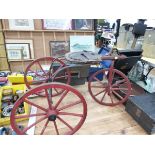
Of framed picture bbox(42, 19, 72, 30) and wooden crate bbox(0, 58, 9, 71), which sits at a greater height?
framed picture bbox(42, 19, 72, 30)

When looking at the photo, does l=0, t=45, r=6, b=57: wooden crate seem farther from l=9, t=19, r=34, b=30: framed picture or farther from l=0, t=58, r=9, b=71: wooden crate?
l=9, t=19, r=34, b=30: framed picture

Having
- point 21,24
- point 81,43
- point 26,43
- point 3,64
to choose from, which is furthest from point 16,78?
point 81,43

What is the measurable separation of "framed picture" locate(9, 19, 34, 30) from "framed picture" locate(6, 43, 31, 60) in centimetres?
27

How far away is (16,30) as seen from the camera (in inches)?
104

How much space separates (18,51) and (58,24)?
81 centimetres

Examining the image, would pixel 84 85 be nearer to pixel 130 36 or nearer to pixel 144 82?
pixel 144 82

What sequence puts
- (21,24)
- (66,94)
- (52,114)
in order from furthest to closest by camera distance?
(21,24)
(66,94)
(52,114)

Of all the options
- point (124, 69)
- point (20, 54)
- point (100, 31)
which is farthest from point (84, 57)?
point (100, 31)

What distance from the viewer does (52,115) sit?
142cm

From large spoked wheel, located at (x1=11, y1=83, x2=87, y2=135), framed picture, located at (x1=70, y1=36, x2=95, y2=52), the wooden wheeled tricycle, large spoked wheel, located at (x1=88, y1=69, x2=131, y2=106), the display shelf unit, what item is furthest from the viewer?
framed picture, located at (x1=70, y1=36, x2=95, y2=52)

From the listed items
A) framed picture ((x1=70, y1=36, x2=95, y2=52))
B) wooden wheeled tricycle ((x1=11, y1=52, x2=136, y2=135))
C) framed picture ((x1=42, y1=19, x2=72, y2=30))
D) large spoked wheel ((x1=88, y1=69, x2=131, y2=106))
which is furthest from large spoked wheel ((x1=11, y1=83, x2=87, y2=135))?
framed picture ((x1=42, y1=19, x2=72, y2=30))

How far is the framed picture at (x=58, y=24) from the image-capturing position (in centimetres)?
274

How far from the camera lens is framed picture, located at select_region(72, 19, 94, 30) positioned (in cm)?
284

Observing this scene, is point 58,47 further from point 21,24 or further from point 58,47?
point 21,24
